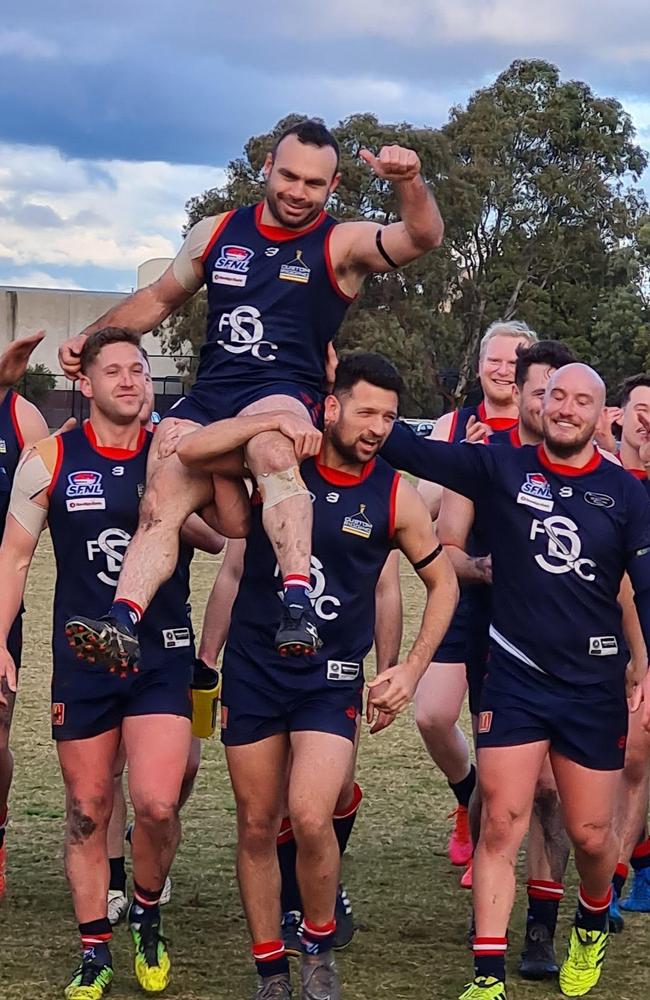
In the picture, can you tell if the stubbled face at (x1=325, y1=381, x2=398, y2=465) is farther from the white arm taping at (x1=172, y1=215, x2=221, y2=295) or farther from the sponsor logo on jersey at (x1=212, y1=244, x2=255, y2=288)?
the white arm taping at (x1=172, y1=215, x2=221, y2=295)

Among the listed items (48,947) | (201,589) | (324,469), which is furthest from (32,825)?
(201,589)

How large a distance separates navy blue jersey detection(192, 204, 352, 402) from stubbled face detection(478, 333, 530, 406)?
4.44 ft

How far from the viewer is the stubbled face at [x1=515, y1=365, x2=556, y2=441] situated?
6191 mm

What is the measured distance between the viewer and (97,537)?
217 inches

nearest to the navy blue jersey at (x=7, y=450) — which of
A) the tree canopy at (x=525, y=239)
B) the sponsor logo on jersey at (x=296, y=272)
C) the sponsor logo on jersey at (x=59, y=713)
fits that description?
the sponsor logo on jersey at (x=59, y=713)

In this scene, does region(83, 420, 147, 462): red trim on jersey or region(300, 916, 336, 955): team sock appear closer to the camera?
region(300, 916, 336, 955): team sock

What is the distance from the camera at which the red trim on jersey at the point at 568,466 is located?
5.59 metres

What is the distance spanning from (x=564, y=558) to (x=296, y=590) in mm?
1180

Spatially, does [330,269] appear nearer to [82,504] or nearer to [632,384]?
[82,504]

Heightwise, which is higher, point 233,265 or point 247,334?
point 233,265

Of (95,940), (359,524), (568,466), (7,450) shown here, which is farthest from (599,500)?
(7,450)

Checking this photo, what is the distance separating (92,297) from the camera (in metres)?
61.3

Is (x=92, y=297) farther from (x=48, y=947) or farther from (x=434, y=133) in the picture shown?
(x=48, y=947)

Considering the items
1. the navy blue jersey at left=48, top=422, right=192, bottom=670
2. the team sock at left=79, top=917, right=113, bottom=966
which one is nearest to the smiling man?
the navy blue jersey at left=48, top=422, right=192, bottom=670
